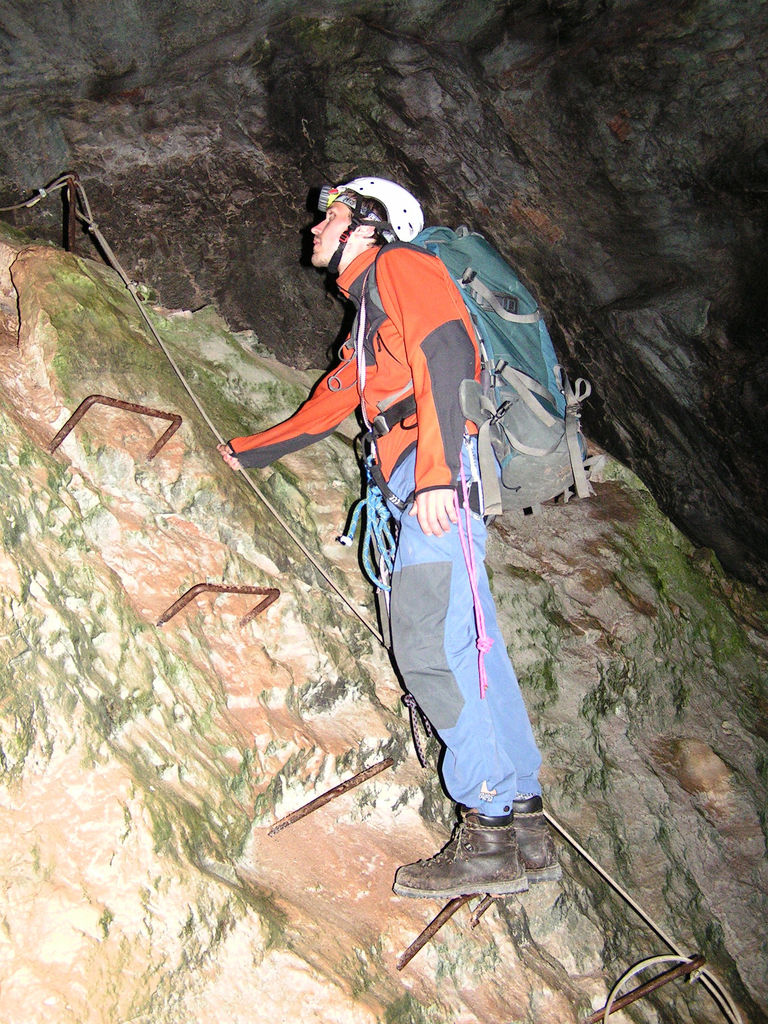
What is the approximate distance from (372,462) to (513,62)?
2.98m

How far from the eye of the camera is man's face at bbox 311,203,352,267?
3918 mm

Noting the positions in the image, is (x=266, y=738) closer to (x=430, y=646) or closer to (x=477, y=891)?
(x=430, y=646)

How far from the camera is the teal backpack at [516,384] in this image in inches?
151

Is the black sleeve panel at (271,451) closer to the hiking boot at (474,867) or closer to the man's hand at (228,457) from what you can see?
the man's hand at (228,457)

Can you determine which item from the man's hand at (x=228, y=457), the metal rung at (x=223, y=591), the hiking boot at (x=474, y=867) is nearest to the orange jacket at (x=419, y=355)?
the metal rung at (x=223, y=591)

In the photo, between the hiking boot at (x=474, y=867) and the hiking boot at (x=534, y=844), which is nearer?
the hiking boot at (x=474, y=867)

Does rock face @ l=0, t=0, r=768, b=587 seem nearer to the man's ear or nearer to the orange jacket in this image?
the man's ear

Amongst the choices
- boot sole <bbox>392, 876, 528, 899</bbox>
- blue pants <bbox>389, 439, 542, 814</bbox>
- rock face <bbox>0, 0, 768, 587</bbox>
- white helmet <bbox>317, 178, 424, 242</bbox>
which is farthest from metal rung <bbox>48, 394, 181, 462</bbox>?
boot sole <bbox>392, 876, 528, 899</bbox>

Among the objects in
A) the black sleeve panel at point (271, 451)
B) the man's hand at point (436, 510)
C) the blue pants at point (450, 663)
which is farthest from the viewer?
the black sleeve panel at point (271, 451)

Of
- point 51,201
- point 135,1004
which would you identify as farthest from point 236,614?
point 51,201

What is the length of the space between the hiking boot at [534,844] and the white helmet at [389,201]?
298cm

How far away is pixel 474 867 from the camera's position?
3.23 m

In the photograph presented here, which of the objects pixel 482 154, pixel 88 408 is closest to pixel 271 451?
pixel 88 408

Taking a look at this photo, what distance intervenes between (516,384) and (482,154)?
2194 mm
